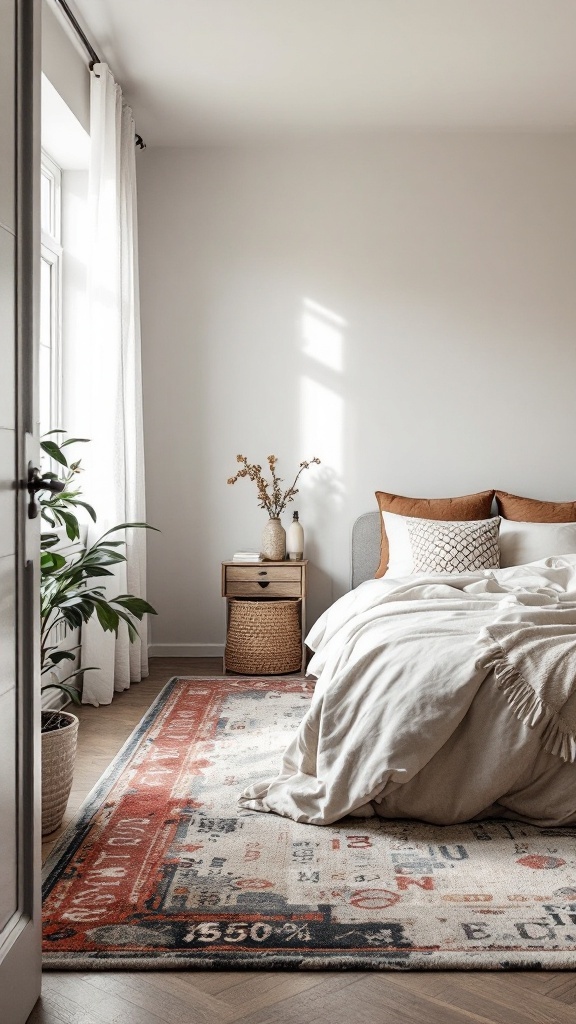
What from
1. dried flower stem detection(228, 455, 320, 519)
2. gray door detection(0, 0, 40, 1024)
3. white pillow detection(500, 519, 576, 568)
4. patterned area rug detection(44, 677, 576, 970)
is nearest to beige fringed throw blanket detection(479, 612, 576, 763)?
patterned area rug detection(44, 677, 576, 970)

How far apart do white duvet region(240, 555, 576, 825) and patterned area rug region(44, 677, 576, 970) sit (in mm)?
83

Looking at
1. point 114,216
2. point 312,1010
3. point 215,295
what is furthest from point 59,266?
point 312,1010

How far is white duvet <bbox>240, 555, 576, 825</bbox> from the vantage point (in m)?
2.62

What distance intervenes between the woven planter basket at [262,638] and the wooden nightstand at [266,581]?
0.05 metres

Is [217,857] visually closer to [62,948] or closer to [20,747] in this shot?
[62,948]

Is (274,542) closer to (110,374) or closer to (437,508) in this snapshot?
(437,508)

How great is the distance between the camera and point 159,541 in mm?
5273

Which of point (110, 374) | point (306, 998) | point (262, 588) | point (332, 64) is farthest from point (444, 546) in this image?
point (306, 998)

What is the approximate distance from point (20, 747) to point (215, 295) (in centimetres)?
388

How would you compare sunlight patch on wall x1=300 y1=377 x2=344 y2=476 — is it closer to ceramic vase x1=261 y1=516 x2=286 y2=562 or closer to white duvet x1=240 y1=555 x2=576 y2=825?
ceramic vase x1=261 y1=516 x2=286 y2=562

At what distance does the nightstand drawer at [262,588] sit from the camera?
483cm

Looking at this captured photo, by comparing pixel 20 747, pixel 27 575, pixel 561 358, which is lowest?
pixel 20 747

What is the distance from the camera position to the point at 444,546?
4.37 m

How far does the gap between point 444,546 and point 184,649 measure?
5.90 feet
